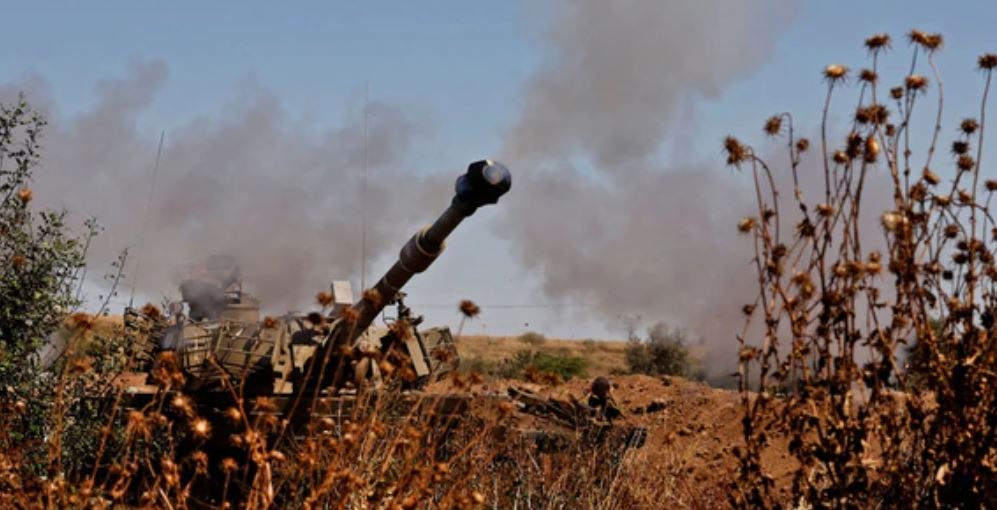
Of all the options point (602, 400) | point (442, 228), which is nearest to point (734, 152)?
point (442, 228)

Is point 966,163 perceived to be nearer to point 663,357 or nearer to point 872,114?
point 872,114

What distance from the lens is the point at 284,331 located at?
13523 millimetres

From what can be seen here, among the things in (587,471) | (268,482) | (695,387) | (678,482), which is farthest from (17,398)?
(695,387)

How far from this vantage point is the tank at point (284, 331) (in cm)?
1139

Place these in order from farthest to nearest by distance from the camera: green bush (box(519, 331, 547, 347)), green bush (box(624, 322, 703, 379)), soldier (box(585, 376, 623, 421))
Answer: green bush (box(519, 331, 547, 347))
green bush (box(624, 322, 703, 379))
soldier (box(585, 376, 623, 421))

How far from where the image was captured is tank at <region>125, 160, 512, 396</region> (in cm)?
1139

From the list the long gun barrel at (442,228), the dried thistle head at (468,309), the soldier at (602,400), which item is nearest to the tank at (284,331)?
the long gun barrel at (442,228)

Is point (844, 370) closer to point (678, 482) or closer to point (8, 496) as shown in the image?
point (8, 496)

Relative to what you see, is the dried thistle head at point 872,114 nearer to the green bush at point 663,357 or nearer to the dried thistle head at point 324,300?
the dried thistle head at point 324,300

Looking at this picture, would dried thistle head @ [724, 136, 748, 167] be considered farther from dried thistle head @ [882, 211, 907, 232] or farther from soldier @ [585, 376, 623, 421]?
soldier @ [585, 376, 623, 421]

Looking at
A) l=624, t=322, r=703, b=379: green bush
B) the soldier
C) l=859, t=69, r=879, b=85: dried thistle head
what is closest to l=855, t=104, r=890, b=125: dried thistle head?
l=859, t=69, r=879, b=85: dried thistle head

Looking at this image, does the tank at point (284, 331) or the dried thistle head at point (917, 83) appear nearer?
the dried thistle head at point (917, 83)

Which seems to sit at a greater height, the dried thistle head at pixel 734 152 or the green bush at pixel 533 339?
the green bush at pixel 533 339

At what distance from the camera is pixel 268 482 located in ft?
17.7
